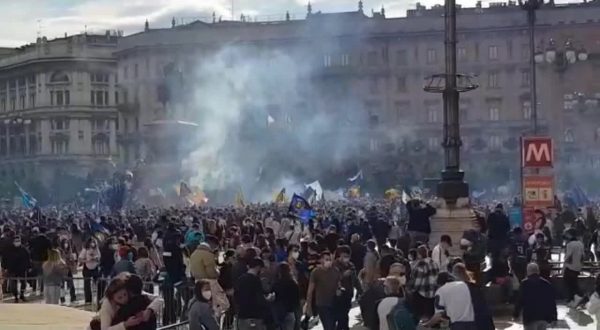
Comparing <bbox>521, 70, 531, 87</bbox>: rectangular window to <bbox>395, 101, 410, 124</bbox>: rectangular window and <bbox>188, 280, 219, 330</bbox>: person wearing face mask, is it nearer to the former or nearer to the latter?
<bbox>395, 101, 410, 124</bbox>: rectangular window

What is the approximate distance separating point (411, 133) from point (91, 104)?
35519 mm

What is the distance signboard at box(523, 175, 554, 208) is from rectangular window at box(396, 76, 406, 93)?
2677 inches

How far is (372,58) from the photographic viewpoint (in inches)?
3674

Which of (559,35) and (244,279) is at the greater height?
(559,35)

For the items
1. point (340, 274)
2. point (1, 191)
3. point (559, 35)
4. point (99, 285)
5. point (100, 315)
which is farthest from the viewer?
point (1, 191)

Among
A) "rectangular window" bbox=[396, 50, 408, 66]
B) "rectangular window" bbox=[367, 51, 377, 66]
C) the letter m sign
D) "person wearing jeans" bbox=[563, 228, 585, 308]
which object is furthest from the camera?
"rectangular window" bbox=[367, 51, 377, 66]

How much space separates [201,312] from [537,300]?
12.9 ft

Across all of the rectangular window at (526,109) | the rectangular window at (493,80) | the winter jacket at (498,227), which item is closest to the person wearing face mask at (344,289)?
the winter jacket at (498,227)

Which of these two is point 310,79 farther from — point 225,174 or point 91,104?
point 91,104

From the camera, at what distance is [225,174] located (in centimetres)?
8212

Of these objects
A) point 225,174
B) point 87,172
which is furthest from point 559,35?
point 87,172

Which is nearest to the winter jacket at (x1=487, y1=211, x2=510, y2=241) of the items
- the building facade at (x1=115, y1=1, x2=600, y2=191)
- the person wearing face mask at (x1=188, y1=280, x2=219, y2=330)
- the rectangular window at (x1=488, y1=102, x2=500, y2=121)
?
the person wearing face mask at (x1=188, y1=280, x2=219, y2=330)

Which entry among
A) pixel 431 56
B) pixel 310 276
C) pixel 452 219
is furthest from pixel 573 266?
pixel 431 56

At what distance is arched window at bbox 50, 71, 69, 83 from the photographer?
113 metres
